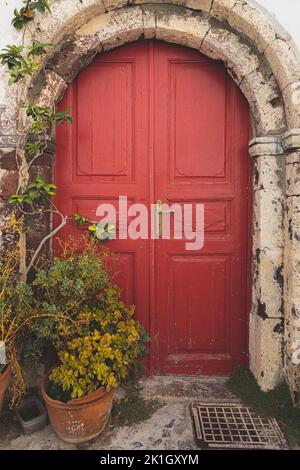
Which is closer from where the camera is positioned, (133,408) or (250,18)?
(250,18)

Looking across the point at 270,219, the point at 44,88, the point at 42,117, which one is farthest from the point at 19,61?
the point at 270,219

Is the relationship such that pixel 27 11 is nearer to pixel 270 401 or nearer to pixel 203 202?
pixel 203 202

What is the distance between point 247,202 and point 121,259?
112cm

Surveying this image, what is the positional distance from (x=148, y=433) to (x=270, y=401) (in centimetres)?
91

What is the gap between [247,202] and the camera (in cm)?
286

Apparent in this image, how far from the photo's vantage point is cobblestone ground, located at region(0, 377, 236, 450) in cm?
222

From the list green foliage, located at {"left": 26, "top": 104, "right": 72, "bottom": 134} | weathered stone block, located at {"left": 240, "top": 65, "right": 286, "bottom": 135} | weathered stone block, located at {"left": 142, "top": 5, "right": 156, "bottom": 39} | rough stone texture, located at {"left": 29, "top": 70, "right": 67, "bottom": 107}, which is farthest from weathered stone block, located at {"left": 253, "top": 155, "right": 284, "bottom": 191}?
rough stone texture, located at {"left": 29, "top": 70, "right": 67, "bottom": 107}

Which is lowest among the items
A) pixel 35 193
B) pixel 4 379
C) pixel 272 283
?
pixel 4 379

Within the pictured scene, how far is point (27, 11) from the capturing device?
2.38 metres

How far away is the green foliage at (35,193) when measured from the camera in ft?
8.16

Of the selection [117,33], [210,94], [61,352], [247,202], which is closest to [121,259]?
[61,352]

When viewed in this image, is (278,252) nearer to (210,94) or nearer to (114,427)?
(210,94)

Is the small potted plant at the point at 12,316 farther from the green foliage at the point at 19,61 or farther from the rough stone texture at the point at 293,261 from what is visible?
the rough stone texture at the point at 293,261

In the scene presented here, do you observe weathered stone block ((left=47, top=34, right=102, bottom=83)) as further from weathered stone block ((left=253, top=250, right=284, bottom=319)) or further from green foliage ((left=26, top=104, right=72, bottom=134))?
weathered stone block ((left=253, top=250, right=284, bottom=319))
